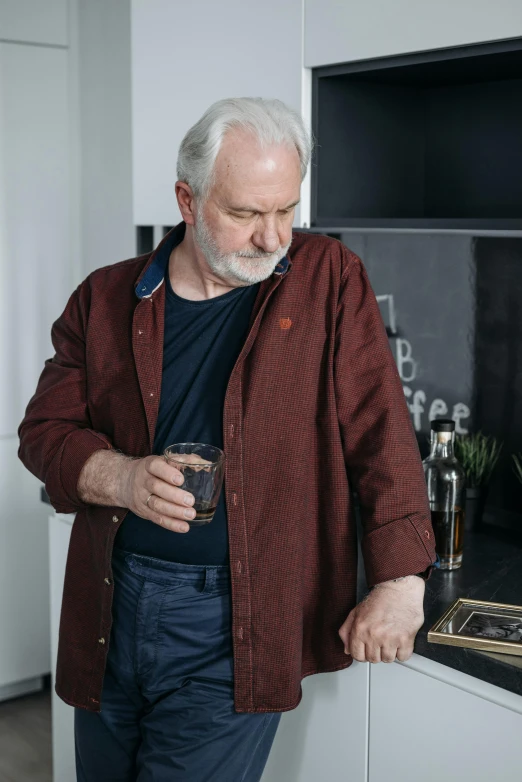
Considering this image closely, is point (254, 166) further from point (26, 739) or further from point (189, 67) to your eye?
point (26, 739)

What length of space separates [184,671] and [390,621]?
0.34 m

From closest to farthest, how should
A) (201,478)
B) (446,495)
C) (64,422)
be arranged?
(201,478) < (64,422) < (446,495)

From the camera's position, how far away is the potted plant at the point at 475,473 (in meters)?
2.01

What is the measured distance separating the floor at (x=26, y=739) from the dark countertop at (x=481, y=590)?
4.64 ft

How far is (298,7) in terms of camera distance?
6.12 ft

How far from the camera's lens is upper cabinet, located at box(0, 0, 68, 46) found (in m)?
2.75

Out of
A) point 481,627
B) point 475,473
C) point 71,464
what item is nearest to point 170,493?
point 71,464

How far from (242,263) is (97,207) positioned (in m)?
1.58

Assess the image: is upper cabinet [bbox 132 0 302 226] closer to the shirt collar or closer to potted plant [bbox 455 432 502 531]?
the shirt collar

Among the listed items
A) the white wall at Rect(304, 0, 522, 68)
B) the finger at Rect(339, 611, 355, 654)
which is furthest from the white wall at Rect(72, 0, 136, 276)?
the finger at Rect(339, 611, 355, 654)

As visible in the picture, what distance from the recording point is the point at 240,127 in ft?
4.80

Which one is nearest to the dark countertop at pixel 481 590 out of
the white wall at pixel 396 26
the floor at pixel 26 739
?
the white wall at pixel 396 26

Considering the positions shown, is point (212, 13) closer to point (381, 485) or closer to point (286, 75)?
point (286, 75)

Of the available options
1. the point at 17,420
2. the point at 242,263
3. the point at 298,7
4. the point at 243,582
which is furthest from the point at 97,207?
the point at 243,582
